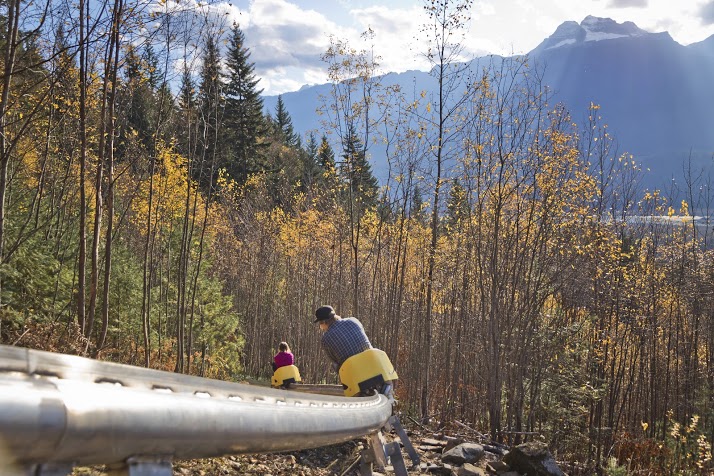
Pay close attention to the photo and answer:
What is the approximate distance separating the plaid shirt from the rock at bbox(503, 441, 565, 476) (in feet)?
10.4

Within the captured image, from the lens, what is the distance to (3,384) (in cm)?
85

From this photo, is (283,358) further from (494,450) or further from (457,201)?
(457,201)

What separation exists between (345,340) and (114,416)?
442cm

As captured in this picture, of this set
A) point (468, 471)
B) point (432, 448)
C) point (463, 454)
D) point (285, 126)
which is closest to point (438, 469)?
point (468, 471)

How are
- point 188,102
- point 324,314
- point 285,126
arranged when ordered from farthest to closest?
point 285,126
point 188,102
point 324,314

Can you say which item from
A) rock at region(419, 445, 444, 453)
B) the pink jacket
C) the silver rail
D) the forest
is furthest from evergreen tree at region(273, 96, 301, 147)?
the silver rail

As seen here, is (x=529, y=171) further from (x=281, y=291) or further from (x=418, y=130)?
(x=281, y=291)

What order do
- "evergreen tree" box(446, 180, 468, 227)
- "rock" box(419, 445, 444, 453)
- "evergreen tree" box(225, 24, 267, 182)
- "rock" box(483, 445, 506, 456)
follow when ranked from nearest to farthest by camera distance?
"rock" box(419, 445, 444, 453) < "rock" box(483, 445, 506, 456) < "evergreen tree" box(446, 180, 468, 227) < "evergreen tree" box(225, 24, 267, 182)

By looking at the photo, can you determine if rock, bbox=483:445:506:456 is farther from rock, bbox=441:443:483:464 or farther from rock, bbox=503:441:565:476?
rock, bbox=503:441:565:476

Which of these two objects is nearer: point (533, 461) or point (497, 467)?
point (533, 461)

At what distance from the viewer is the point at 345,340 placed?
5.35 meters

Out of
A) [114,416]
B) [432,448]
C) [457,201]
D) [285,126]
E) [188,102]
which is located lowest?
[432,448]

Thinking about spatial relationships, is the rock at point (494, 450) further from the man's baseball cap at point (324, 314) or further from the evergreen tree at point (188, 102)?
the evergreen tree at point (188, 102)

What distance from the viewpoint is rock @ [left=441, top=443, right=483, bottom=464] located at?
24.2ft
